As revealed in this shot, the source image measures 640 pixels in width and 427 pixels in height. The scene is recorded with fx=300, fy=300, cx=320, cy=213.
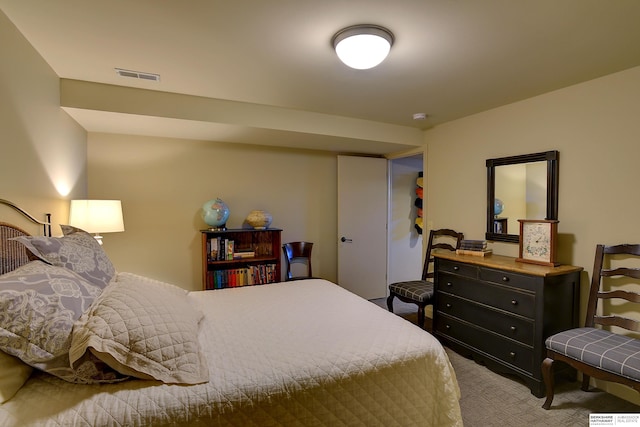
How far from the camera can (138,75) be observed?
90.6 inches

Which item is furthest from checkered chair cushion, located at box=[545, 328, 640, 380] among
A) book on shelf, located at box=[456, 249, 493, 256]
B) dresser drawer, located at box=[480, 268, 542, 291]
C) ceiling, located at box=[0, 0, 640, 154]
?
ceiling, located at box=[0, 0, 640, 154]

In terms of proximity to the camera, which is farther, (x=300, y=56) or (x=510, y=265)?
(x=510, y=265)

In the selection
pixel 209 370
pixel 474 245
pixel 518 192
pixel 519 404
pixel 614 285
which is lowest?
pixel 519 404

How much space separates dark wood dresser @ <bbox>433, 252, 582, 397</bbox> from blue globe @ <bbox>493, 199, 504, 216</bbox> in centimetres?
45

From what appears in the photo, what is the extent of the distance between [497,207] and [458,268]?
30.2 inches

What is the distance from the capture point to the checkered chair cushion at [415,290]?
3.04 meters

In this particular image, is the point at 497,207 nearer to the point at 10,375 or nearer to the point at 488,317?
the point at 488,317

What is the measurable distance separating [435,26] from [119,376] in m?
2.23

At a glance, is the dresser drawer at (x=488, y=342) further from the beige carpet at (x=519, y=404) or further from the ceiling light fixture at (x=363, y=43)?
the ceiling light fixture at (x=363, y=43)

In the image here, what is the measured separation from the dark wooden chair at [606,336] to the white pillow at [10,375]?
2.78 m

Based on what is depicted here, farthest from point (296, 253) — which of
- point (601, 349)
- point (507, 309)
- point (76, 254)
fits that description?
point (601, 349)

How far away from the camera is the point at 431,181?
376 centimetres

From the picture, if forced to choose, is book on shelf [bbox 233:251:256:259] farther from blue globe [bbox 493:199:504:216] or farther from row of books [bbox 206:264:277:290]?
blue globe [bbox 493:199:504:216]

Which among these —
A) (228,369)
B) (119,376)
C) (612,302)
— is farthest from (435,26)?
(612,302)
